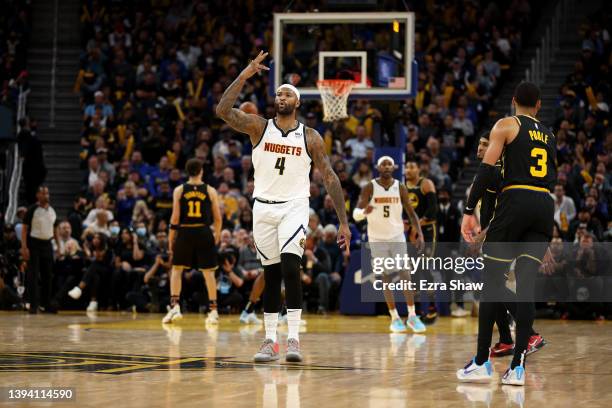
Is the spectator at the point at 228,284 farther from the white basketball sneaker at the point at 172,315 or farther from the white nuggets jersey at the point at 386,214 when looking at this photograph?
the white nuggets jersey at the point at 386,214

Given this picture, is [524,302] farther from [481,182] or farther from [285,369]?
[285,369]

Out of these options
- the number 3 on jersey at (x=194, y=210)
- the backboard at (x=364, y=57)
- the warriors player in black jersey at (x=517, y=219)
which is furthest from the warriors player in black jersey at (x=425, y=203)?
the warriors player in black jersey at (x=517, y=219)

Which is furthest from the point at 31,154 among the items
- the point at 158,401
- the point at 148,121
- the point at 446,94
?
the point at 158,401

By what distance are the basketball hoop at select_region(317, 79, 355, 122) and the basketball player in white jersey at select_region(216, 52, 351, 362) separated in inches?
290

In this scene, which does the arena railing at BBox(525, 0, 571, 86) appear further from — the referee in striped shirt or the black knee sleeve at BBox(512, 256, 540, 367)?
the black knee sleeve at BBox(512, 256, 540, 367)

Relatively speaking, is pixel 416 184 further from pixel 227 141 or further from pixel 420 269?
pixel 227 141

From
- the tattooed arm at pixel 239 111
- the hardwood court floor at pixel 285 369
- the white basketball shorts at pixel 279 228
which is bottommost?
the hardwood court floor at pixel 285 369

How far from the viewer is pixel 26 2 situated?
97.3 feet

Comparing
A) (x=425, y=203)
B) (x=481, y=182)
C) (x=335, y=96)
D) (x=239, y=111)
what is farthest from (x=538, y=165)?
(x=335, y=96)

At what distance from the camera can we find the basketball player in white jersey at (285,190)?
9.45 meters

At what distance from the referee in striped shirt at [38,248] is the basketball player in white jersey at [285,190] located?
10.0 m

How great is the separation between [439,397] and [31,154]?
59.9 ft

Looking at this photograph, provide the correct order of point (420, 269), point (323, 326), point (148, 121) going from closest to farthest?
point (323, 326) → point (420, 269) → point (148, 121)

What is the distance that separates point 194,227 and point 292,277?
6.35 meters
